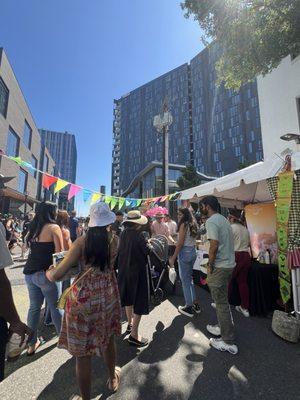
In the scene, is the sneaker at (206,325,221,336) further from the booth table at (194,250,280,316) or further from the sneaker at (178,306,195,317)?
the booth table at (194,250,280,316)

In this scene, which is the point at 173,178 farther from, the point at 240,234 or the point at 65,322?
the point at 65,322

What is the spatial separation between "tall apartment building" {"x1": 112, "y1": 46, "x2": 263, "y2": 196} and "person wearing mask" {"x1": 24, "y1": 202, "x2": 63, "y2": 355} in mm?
42285

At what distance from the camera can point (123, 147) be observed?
108m

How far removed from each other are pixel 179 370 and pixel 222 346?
2.52 ft

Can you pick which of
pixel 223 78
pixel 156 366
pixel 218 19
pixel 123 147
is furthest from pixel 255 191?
pixel 123 147

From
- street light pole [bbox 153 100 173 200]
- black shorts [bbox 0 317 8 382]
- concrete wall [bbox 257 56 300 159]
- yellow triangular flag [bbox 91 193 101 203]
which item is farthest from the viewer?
street light pole [bbox 153 100 173 200]

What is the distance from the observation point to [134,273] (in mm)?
3754

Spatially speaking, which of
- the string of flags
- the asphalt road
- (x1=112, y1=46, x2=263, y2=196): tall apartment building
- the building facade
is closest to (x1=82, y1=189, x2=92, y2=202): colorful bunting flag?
the string of flags

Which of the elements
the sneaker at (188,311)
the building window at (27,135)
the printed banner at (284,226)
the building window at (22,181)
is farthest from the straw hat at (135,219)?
the building window at (27,135)

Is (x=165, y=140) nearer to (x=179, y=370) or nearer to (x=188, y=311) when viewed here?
(x=188, y=311)

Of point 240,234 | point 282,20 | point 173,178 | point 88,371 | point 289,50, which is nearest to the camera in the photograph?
point 88,371

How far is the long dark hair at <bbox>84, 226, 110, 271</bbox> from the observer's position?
235cm

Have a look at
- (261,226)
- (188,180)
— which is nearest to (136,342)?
(261,226)

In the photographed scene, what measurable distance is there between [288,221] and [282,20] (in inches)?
202
